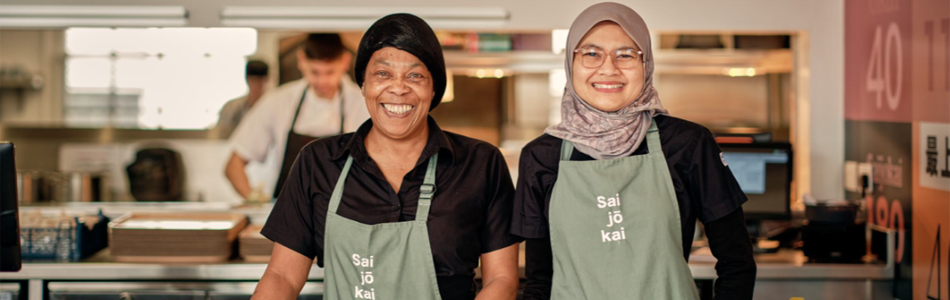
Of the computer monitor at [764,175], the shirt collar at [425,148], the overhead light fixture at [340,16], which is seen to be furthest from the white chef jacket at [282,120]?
the shirt collar at [425,148]

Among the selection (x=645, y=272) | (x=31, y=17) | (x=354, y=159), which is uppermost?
(x=31, y=17)

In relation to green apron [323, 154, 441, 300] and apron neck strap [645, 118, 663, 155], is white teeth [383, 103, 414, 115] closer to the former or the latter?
green apron [323, 154, 441, 300]

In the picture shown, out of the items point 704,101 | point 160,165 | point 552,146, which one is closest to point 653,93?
point 552,146

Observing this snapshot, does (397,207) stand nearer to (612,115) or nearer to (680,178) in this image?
(612,115)

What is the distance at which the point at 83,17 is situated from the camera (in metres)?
3.49

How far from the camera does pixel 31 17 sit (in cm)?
351

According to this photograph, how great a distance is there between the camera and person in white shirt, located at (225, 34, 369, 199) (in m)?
4.35

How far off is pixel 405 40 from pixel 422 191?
39 centimetres

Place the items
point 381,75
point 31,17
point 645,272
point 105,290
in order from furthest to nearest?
point 31,17, point 105,290, point 381,75, point 645,272

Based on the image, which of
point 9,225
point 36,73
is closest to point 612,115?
point 9,225

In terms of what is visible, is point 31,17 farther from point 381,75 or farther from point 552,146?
point 552,146

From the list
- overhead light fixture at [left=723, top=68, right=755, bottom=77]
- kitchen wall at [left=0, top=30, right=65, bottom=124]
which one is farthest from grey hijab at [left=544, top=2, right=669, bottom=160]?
kitchen wall at [left=0, top=30, right=65, bottom=124]

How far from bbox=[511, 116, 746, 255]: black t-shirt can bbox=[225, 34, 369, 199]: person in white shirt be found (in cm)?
247

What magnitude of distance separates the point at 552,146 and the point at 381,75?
0.47 metres
